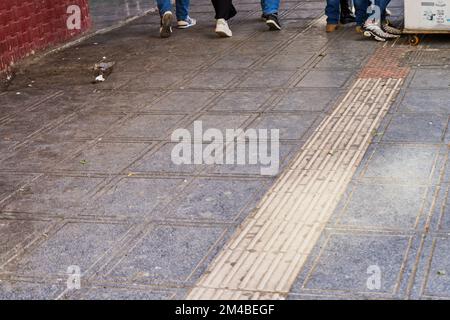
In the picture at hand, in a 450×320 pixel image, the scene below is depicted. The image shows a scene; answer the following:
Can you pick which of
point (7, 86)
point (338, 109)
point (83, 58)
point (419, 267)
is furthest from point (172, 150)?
point (83, 58)

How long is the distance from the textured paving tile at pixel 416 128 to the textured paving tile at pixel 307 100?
66 centimetres

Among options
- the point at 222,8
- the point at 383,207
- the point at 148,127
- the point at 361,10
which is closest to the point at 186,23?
the point at 222,8

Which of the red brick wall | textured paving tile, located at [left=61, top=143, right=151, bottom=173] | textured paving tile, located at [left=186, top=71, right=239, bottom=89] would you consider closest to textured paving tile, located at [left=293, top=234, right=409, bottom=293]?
textured paving tile, located at [left=61, top=143, right=151, bottom=173]

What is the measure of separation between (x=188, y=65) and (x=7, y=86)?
1.66m

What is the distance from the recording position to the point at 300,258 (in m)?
4.05

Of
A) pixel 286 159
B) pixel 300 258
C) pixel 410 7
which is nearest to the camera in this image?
pixel 300 258

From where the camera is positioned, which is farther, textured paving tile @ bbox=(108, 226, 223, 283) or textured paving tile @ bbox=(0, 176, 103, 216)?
textured paving tile @ bbox=(0, 176, 103, 216)

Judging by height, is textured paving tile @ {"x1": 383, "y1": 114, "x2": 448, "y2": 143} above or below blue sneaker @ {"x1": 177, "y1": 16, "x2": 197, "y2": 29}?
above

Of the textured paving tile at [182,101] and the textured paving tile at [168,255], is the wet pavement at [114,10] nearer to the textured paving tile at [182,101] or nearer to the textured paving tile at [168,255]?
the textured paving tile at [182,101]

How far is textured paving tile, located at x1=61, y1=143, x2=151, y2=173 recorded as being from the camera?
216 inches

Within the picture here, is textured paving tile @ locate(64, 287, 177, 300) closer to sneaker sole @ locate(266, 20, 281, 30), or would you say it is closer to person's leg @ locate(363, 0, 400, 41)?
person's leg @ locate(363, 0, 400, 41)

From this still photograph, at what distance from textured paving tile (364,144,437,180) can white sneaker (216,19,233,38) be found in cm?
382

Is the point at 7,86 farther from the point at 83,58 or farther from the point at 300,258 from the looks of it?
the point at 300,258

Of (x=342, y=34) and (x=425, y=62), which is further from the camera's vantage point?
(x=342, y=34)
